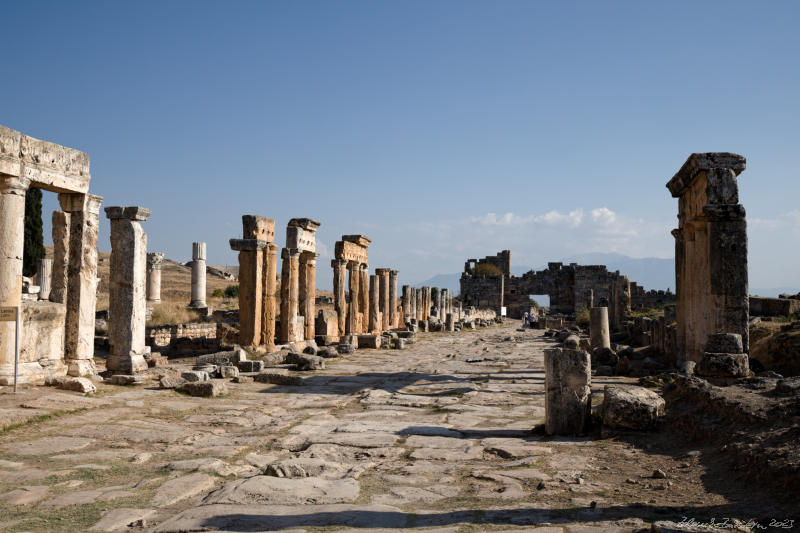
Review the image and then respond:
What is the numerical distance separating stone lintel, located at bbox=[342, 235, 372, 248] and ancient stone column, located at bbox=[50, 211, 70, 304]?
11.7 meters

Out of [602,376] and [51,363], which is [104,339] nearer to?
[51,363]

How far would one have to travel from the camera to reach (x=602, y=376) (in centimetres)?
1293

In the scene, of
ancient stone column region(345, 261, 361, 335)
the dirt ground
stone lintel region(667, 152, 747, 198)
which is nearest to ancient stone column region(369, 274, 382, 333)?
ancient stone column region(345, 261, 361, 335)

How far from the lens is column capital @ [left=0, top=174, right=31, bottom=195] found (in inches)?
→ 358

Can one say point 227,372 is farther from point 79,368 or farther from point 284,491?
point 284,491

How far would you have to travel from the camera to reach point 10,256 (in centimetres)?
912

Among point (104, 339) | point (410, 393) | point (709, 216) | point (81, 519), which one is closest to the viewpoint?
point (81, 519)

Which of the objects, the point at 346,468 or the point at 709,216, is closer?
the point at 346,468

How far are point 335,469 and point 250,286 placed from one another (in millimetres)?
10103

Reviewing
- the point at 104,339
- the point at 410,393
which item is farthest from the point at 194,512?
the point at 104,339

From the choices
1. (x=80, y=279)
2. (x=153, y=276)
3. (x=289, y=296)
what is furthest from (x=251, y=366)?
(x=153, y=276)

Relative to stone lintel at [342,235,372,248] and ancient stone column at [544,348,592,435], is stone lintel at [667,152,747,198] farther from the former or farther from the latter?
stone lintel at [342,235,372,248]

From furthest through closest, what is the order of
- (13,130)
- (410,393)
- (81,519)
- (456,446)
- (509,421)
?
1. (410,393)
2. (13,130)
3. (509,421)
4. (456,446)
5. (81,519)

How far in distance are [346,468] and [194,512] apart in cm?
156
